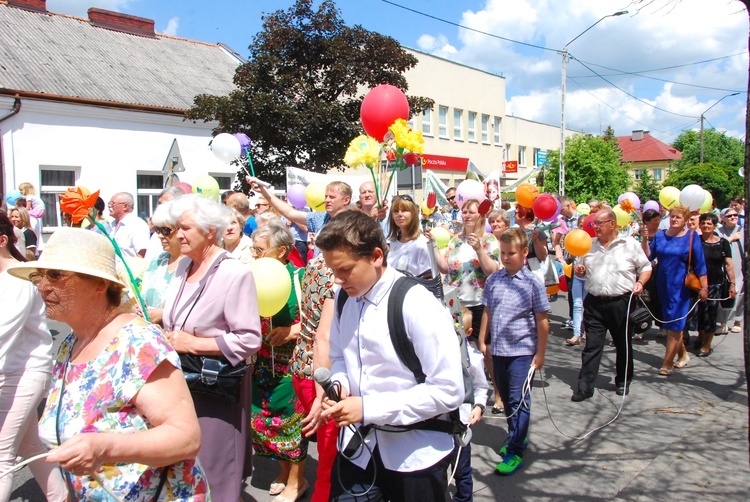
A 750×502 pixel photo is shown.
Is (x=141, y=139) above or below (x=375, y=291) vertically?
above

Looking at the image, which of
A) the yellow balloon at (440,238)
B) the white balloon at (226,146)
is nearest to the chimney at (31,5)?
the white balloon at (226,146)

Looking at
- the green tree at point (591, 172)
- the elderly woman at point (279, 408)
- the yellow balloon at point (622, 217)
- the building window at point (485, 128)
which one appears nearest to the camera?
the elderly woman at point (279, 408)

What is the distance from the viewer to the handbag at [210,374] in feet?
9.51

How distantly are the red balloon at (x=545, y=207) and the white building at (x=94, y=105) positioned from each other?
976 cm

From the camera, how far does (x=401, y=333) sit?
91.4 inches

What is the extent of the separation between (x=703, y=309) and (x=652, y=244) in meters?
1.02

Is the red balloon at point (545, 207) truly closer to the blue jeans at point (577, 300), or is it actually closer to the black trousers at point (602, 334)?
the black trousers at point (602, 334)

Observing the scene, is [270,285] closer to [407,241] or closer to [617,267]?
[407,241]

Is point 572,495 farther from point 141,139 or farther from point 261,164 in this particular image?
point 141,139

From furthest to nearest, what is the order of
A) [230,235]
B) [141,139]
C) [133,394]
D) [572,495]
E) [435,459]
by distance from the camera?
[141,139]
[230,235]
[572,495]
[435,459]
[133,394]

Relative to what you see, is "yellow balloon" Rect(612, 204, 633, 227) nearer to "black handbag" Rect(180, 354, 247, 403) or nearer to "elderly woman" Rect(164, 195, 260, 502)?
"elderly woman" Rect(164, 195, 260, 502)

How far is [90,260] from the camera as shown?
2059 mm

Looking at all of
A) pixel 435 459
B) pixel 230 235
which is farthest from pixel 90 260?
pixel 230 235

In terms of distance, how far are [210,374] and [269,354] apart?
1154mm
